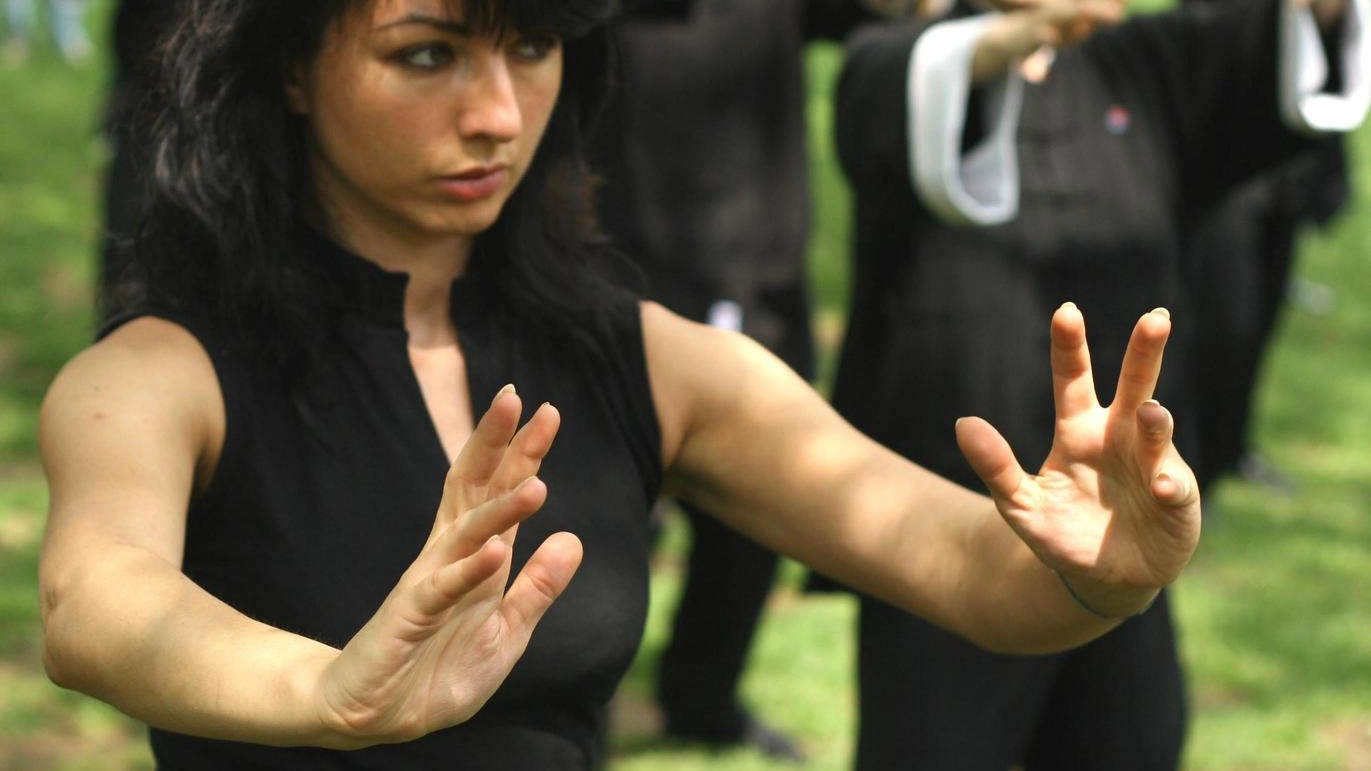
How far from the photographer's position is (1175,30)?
11.1ft

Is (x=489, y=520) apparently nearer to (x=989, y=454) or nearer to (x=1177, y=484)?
(x=989, y=454)

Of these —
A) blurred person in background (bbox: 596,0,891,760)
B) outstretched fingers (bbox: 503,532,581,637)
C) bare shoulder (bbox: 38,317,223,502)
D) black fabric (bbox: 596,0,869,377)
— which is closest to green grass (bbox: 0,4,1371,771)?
blurred person in background (bbox: 596,0,891,760)

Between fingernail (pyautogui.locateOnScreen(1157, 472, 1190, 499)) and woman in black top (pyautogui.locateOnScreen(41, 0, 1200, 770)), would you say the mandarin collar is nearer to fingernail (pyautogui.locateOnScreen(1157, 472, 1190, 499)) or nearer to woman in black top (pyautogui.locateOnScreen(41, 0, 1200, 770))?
woman in black top (pyautogui.locateOnScreen(41, 0, 1200, 770))

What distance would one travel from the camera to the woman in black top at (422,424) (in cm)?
196

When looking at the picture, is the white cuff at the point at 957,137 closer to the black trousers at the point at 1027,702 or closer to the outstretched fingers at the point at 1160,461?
the black trousers at the point at 1027,702

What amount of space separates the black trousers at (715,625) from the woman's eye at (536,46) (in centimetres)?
234

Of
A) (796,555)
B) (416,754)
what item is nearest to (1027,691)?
(796,555)

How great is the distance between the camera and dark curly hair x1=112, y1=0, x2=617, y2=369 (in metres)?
2.22

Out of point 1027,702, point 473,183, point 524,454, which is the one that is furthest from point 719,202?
point 524,454

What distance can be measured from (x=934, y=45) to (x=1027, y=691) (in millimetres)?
1045

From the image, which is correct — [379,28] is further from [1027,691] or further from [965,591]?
[1027,691]

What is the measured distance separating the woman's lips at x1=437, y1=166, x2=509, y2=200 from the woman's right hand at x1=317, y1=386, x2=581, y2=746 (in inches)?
20.8

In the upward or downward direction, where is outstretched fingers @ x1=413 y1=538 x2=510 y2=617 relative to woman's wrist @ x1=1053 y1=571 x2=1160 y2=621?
upward

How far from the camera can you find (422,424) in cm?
225
